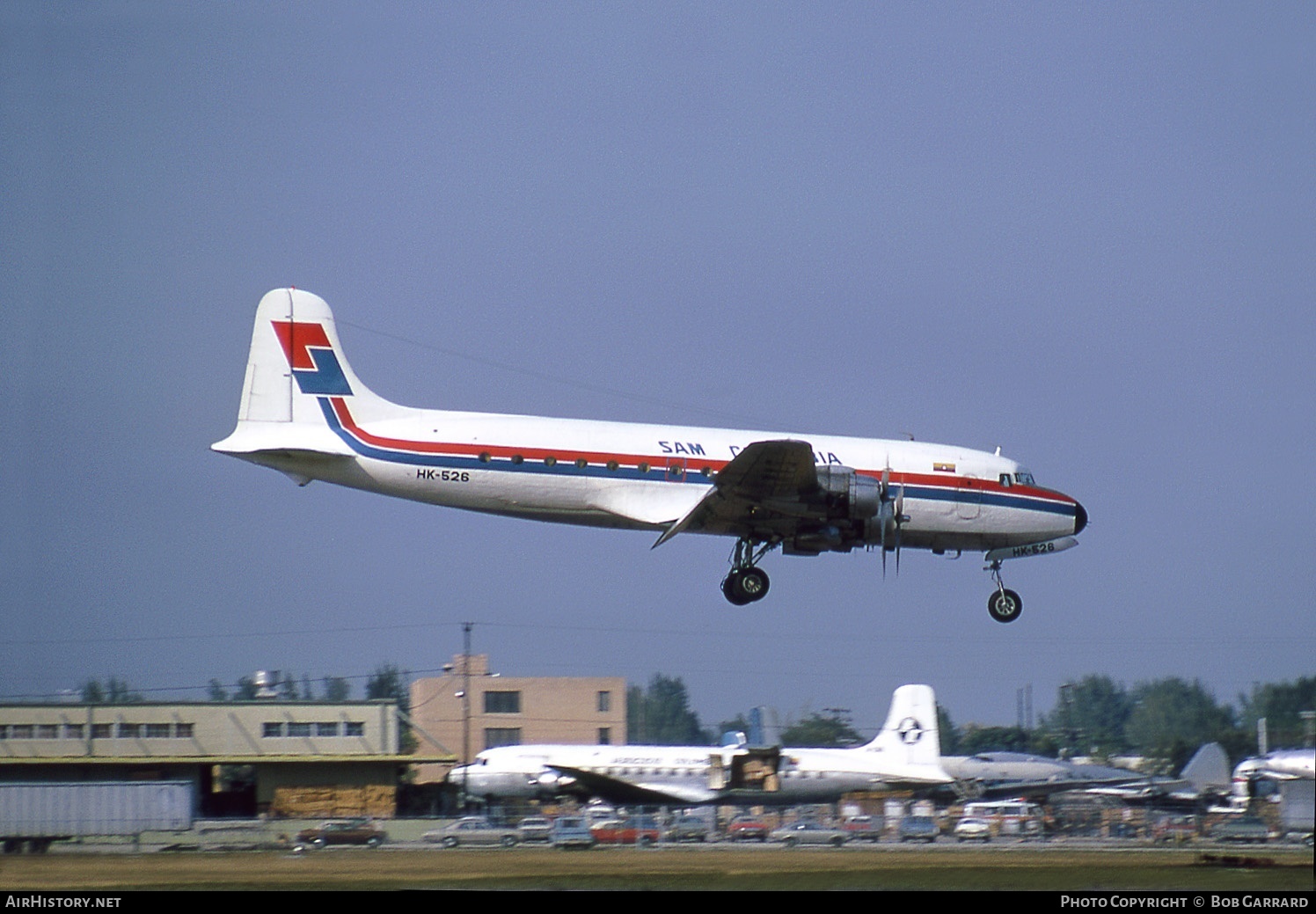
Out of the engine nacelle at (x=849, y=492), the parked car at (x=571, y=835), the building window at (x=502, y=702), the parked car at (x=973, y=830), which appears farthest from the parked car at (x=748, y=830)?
the building window at (x=502, y=702)

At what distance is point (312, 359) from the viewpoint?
3080 cm

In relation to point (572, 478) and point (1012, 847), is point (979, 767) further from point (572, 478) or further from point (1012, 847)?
point (572, 478)

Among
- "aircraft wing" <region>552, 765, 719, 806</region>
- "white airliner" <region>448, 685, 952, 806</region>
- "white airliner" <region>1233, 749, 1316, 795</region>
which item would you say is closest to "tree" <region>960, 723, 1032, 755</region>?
"white airliner" <region>448, 685, 952, 806</region>

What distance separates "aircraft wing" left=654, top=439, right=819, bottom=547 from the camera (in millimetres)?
27672

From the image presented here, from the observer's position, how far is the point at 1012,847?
2661cm

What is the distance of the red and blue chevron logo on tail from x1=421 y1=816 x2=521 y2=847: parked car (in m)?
8.79

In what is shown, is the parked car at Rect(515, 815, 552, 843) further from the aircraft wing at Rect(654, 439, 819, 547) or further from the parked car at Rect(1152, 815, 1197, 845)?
the parked car at Rect(1152, 815, 1197, 845)

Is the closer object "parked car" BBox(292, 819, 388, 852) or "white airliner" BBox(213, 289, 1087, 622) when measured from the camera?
"parked car" BBox(292, 819, 388, 852)

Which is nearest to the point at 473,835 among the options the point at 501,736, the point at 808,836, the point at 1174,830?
the point at 808,836

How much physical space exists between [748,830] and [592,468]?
7.65m

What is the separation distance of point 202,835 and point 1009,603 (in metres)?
16.9

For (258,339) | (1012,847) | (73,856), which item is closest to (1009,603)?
(1012,847)

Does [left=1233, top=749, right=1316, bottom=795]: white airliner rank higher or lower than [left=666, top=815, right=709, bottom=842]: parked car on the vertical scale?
higher

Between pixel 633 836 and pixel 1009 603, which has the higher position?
pixel 1009 603
